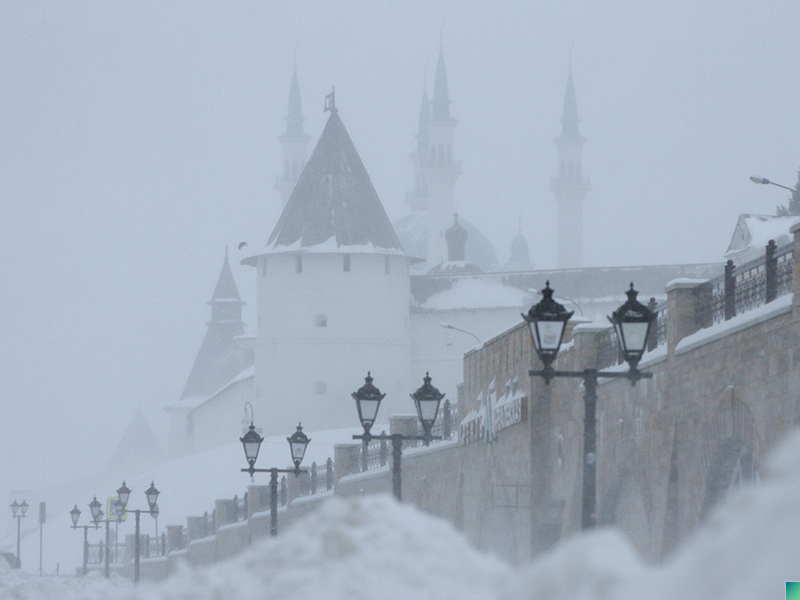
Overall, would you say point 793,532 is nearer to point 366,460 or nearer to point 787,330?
point 787,330

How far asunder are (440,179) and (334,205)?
97.5 feet

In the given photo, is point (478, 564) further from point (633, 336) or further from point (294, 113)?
point (294, 113)

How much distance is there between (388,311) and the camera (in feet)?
195

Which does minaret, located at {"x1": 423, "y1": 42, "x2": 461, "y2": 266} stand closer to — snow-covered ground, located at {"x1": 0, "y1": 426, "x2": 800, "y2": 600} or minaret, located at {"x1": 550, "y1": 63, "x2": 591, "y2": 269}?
minaret, located at {"x1": 550, "y1": 63, "x2": 591, "y2": 269}

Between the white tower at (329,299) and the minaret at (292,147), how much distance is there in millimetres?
34296

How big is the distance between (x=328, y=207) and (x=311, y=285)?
9.51 ft

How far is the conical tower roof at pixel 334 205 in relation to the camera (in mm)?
58156

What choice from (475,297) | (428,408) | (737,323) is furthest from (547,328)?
(475,297)

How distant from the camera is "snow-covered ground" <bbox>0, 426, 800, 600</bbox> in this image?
3043mm

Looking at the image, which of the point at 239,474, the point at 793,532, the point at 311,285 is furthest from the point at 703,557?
the point at 311,285

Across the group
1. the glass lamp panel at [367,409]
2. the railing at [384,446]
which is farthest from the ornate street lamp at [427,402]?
the railing at [384,446]

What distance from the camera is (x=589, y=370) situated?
885cm

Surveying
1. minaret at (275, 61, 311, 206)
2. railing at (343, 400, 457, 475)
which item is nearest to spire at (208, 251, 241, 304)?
minaret at (275, 61, 311, 206)

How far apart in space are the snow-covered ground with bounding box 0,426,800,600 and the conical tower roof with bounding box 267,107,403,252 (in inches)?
2125
